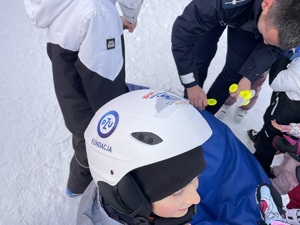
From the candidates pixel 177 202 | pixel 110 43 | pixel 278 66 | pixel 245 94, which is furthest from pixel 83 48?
pixel 278 66

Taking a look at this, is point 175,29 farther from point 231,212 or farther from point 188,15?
point 231,212

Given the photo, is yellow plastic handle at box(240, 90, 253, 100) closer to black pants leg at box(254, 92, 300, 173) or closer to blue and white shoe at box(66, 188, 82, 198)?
black pants leg at box(254, 92, 300, 173)

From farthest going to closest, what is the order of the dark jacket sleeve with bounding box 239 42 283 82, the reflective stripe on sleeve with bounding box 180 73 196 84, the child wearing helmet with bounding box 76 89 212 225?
the reflective stripe on sleeve with bounding box 180 73 196 84
the dark jacket sleeve with bounding box 239 42 283 82
the child wearing helmet with bounding box 76 89 212 225

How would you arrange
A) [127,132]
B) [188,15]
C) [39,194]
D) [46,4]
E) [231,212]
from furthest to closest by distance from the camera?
[39,194] → [188,15] → [231,212] → [46,4] → [127,132]

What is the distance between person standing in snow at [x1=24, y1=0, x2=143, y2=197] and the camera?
3.25 ft

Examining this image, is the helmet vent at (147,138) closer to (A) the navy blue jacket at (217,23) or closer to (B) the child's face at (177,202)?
(B) the child's face at (177,202)

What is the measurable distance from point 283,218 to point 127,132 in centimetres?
71

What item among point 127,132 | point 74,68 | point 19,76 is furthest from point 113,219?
point 19,76

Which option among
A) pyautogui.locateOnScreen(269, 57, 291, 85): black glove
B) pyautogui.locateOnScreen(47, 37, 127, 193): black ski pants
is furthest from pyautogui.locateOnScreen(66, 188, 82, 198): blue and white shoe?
pyautogui.locateOnScreen(269, 57, 291, 85): black glove

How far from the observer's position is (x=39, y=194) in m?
1.63

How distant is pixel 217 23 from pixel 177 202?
908 mm

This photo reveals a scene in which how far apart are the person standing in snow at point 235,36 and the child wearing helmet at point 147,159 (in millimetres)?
503

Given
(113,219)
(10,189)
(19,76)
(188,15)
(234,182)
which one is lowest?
(10,189)

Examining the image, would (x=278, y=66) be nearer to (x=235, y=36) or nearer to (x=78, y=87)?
(x=235, y=36)
